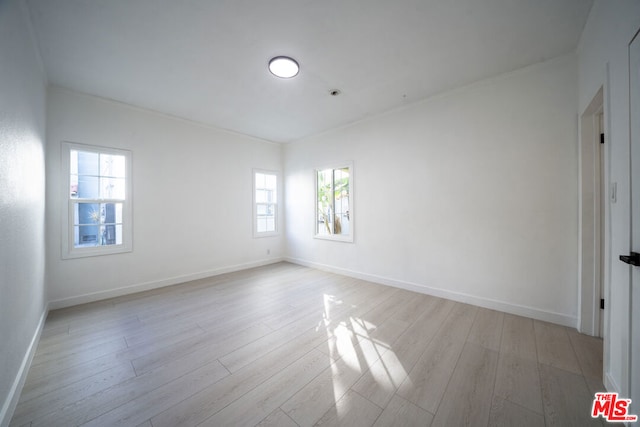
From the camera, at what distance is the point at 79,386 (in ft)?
5.40

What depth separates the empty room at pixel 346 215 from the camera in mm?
1466

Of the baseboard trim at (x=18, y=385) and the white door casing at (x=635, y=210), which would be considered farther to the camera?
the baseboard trim at (x=18, y=385)

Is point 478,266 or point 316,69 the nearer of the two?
point 316,69

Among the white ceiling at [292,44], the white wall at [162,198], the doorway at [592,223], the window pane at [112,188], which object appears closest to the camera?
the white ceiling at [292,44]

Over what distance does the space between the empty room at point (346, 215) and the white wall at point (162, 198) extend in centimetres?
3

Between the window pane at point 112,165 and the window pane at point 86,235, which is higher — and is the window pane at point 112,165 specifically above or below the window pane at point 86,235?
above

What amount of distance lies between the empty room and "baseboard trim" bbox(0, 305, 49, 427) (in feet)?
0.06

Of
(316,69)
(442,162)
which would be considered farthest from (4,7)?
(442,162)

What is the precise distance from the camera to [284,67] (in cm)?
256

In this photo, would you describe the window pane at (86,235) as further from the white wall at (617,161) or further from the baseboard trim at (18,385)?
the white wall at (617,161)

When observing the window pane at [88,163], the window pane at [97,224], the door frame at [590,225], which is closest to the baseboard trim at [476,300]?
the door frame at [590,225]

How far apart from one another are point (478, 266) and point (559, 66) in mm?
2356

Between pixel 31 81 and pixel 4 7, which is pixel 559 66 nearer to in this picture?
pixel 4 7

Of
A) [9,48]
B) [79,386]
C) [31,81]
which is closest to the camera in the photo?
[9,48]
